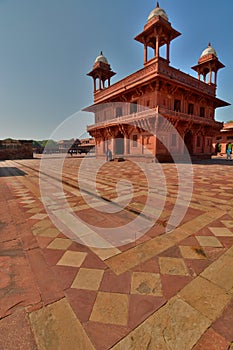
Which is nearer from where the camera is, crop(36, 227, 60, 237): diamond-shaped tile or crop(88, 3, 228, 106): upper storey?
crop(36, 227, 60, 237): diamond-shaped tile

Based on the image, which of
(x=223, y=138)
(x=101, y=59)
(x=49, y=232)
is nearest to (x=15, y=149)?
(x=101, y=59)

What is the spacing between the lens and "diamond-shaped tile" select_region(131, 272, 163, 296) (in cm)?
143

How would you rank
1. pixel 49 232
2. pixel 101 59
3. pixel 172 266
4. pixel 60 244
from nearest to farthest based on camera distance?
1. pixel 172 266
2. pixel 60 244
3. pixel 49 232
4. pixel 101 59

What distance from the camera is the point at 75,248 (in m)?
2.08

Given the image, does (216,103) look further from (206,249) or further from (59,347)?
(59,347)

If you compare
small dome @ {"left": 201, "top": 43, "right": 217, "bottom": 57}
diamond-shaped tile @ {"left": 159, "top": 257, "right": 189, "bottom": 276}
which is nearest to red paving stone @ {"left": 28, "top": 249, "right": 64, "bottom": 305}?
diamond-shaped tile @ {"left": 159, "top": 257, "right": 189, "bottom": 276}

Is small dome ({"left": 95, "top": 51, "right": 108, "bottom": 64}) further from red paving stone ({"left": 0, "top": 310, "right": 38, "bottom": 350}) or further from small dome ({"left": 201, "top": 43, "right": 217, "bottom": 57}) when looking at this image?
red paving stone ({"left": 0, "top": 310, "right": 38, "bottom": 350})

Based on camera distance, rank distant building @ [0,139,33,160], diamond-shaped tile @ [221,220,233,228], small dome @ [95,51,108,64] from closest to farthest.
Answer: diamond-shaped tile @ [221,220,233,228] → small dome @ [95,51,108,64] → distant building @ [0,139,33,160]

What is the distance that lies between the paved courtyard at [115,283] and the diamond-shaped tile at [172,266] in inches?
0.4

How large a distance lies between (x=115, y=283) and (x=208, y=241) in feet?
4.54

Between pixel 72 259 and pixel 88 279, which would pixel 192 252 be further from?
pixel 72 259

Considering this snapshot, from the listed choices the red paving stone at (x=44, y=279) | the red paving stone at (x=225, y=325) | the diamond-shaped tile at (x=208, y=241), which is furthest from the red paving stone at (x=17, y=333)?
the diamond-shaped tile at (x=208, y=241)

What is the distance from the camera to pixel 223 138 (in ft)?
95.4

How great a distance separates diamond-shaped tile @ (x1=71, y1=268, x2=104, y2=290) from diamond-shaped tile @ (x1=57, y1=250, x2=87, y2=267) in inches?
5.2
